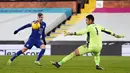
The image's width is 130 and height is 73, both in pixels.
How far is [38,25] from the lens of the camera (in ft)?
48.1

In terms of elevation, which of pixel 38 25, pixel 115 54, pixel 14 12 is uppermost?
pixel 38 25

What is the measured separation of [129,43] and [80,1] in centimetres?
563

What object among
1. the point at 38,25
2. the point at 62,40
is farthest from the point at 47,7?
the point at 38,25

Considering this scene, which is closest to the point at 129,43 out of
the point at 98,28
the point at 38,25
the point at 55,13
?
the point at 55,13

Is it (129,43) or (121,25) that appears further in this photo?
(121,25)

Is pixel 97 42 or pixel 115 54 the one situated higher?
pixel 97 42

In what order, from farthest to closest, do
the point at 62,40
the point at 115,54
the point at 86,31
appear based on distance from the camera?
the point at 62,40
the point at 115,54
the point at 86,31

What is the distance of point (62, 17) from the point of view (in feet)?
97.2

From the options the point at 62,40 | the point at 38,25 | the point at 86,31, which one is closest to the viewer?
the point at 86,31

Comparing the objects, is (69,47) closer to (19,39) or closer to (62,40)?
(62,40)

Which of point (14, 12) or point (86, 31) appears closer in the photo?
point (86, 31)

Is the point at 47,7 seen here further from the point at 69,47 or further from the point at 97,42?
the point at 97,42

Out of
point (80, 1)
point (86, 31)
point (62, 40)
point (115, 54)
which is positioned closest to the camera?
Answer: point (86, 31)

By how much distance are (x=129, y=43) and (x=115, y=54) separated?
1.82m
